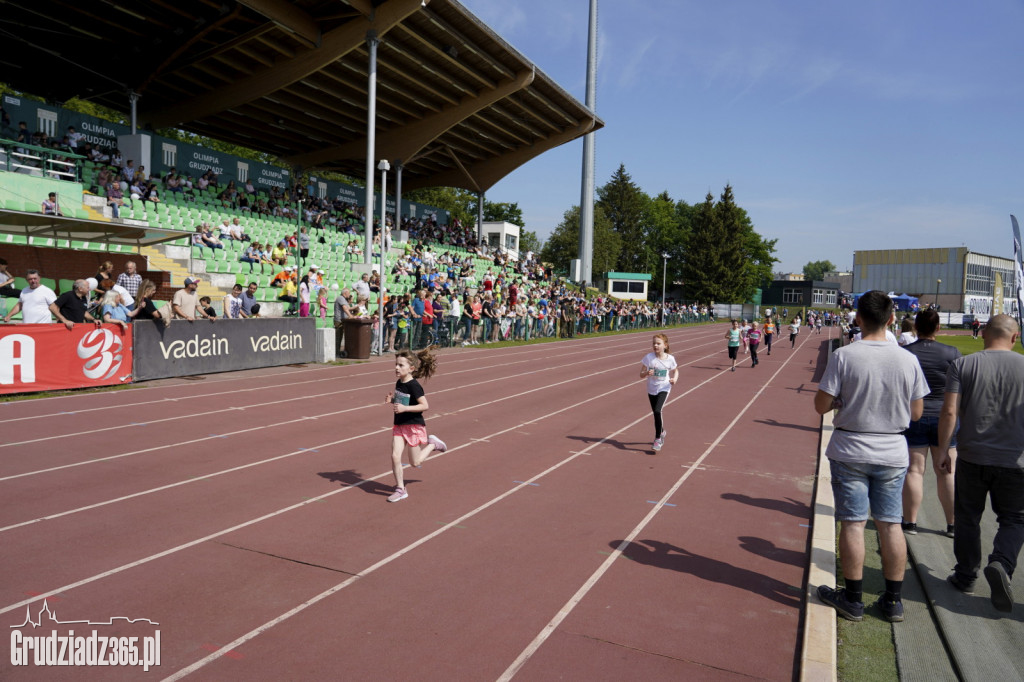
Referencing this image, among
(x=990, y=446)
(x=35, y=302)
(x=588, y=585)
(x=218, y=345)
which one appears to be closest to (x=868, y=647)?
(x=990, y=446)

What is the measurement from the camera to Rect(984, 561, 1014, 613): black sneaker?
175 inches

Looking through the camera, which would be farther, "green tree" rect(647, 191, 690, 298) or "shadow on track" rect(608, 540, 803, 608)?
"green tree" rect(647, 191, 690, 298)

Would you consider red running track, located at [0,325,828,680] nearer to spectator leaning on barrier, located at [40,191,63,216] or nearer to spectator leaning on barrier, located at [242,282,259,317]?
spectator leaning on barrier, located at [242,282,259,317]

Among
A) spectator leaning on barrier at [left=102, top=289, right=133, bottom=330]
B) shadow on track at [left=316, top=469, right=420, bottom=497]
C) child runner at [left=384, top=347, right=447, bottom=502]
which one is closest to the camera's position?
child runner at [left=384, top=347, right=447, bottom=502]

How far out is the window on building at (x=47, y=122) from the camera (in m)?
24.2

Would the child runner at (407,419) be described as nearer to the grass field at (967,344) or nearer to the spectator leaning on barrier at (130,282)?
the spectator leaning on barrier at (130,282)

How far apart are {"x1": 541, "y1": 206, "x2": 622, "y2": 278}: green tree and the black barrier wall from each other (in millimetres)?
68356

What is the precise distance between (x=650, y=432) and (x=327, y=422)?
5310 millimetres

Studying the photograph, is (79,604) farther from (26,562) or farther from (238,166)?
(238,166)

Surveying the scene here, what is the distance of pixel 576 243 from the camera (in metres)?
89.2

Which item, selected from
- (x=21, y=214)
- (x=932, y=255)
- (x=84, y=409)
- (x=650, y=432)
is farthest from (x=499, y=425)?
(x=932, y=255)

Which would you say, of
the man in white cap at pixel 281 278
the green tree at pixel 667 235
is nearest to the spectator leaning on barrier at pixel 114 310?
the man in white cap at pixel 281 278

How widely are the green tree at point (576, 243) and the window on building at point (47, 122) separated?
64216mm

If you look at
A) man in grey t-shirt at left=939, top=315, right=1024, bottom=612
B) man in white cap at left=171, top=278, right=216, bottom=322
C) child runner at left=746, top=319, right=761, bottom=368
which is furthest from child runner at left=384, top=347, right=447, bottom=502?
child runner at left=746, top=319, right=761, bottom=368
